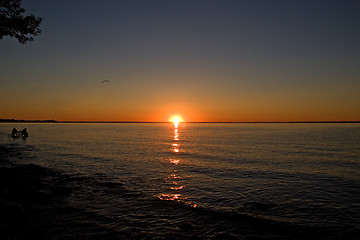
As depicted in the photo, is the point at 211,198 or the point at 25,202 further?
the point at 211,198

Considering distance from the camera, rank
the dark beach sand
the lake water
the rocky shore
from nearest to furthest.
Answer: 1. the rocky shore
2. the dark beach sand
3. the lake water

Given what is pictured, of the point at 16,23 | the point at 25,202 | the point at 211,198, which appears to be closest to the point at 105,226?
the point at 25,202

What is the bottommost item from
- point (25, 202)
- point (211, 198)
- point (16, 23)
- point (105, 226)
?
point (211, 198)

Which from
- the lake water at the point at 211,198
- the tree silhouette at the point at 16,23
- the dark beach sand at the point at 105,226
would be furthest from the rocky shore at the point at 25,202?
the tree silhouette at the point at 16,23

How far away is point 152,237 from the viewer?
9.48 m

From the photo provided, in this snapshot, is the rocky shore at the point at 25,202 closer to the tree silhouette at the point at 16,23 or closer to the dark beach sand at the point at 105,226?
the dark beach sand at the point at 105,226

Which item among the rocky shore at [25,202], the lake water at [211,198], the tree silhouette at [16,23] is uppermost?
the tree silhouette at [16,23]

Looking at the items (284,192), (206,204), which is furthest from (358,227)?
(206,204)

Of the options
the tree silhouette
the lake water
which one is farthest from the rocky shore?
the tree silhouette

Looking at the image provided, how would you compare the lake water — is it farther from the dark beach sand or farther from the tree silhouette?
the tree silhouette

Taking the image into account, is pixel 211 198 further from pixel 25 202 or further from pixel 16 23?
pixel 16 23

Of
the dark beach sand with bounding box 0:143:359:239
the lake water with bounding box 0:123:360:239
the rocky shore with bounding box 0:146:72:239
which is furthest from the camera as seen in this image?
the lake water with bounding box 0:123:360:239

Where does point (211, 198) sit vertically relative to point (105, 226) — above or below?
below

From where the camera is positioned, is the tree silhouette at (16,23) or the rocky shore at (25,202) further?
the tree silhouette at (16,23)
